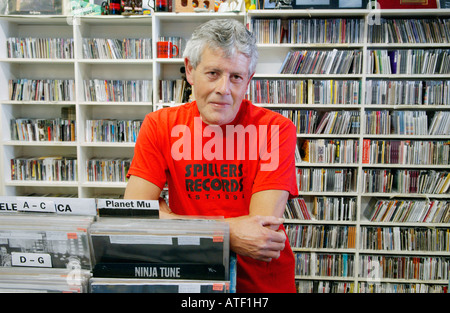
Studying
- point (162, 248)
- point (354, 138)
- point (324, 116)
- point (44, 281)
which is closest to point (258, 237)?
point (162, 248)

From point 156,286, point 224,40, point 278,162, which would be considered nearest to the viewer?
point 156,286

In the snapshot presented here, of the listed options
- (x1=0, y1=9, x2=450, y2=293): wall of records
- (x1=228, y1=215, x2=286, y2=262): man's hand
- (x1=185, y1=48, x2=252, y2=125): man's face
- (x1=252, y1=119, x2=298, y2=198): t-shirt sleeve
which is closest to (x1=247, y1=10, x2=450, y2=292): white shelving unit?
(x1=0, y1=9, x2=450, y2=293): wall of records

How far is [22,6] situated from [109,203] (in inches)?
119

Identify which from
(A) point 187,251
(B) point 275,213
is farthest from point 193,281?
(B) point 275,213

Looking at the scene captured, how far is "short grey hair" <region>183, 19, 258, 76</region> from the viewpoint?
0.85 metres

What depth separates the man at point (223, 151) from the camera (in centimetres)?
87

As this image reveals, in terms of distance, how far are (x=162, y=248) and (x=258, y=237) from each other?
19 cm

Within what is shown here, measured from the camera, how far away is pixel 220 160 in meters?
0.99

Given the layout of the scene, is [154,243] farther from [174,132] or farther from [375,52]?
[375,52]

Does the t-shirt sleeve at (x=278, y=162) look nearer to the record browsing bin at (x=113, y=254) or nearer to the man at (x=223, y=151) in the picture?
the man at (x=223, y=151)

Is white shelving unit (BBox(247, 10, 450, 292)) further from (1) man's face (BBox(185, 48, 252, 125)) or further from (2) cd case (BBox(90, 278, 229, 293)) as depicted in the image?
(2) cd case (BBox(90, 278, 229, 293))

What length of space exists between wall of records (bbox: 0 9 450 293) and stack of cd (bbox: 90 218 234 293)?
2.29 metres

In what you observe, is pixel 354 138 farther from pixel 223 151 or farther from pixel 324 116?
pixel 223 151

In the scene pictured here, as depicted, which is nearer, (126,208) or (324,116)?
(126,208)
